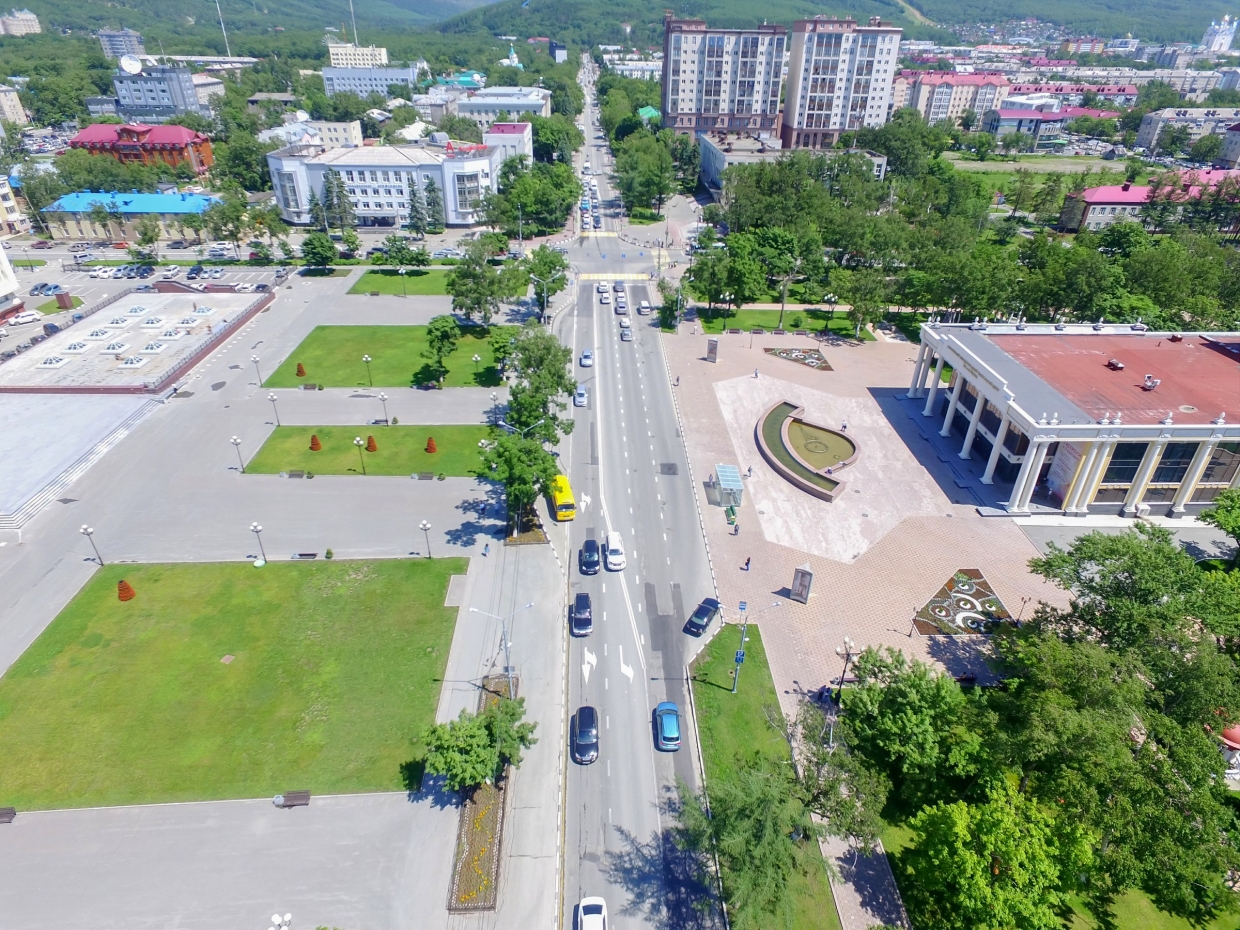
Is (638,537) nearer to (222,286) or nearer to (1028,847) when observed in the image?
(1028,847)

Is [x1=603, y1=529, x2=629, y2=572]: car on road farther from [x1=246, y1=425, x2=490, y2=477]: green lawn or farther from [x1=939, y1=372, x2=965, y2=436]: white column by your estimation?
[x1=939, y1=372, x2=965, y2=436]: white column

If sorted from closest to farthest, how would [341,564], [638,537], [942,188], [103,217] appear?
[341,564], [638,537], [103,217], [942,188]

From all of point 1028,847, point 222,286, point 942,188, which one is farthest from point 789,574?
point 942,188

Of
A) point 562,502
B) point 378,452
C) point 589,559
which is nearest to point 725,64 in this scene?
point 378,452

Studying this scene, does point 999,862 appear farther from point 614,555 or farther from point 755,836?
point 614,555

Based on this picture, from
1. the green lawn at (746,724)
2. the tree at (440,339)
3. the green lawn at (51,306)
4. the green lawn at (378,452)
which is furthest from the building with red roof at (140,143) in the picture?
the green lawn at (746,724)
